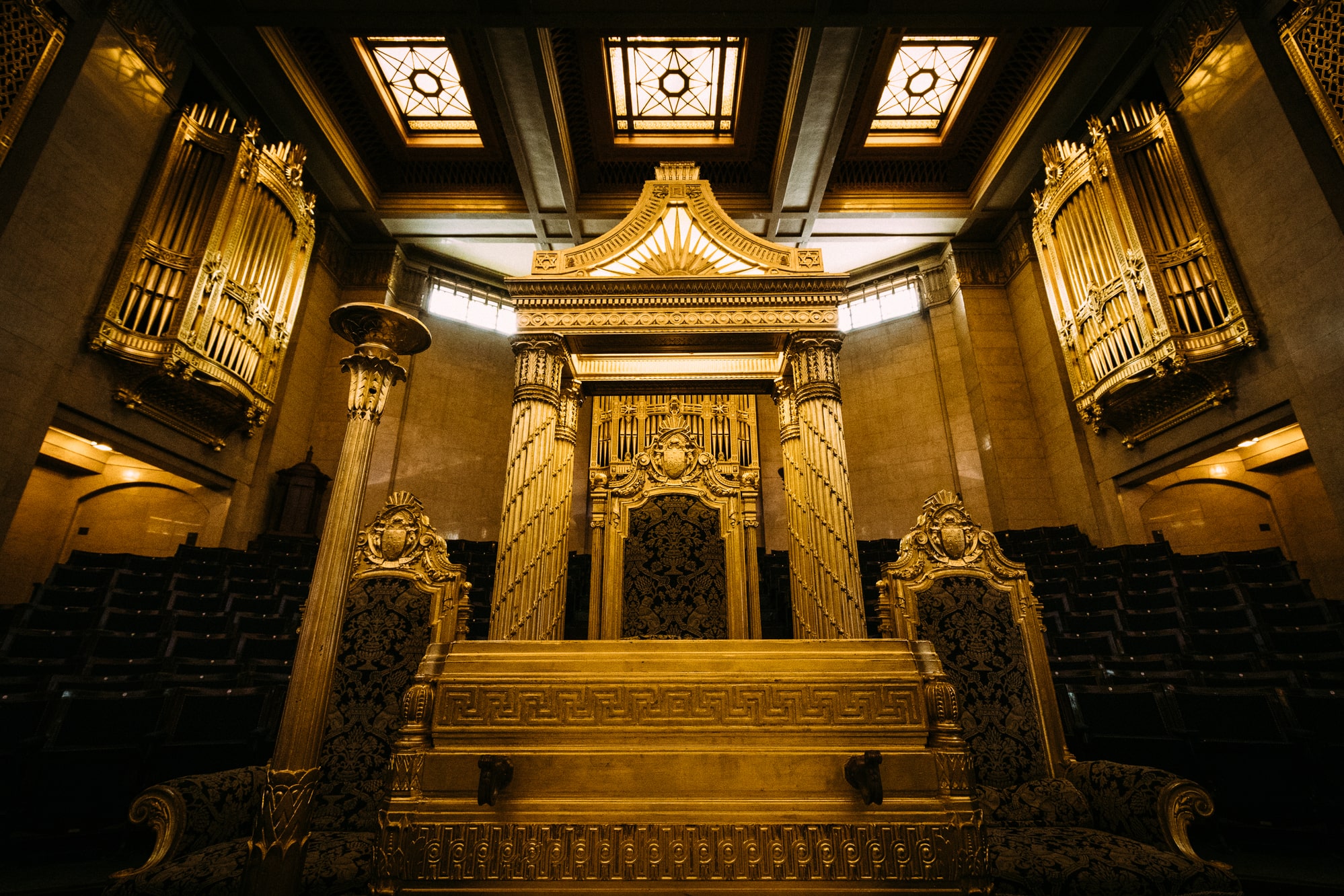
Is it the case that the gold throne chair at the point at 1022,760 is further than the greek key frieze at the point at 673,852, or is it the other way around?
the gold throne chair at the point at 1022,760

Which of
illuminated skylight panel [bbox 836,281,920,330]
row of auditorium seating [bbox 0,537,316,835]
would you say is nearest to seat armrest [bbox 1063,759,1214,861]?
row of auditorium seating [bbox 0,537,316,835]

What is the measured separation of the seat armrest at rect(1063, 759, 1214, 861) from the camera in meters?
1.71

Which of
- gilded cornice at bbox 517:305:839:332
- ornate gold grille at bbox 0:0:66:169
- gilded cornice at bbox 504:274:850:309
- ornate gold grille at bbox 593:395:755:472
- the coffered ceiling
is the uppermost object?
the coffered ceiling

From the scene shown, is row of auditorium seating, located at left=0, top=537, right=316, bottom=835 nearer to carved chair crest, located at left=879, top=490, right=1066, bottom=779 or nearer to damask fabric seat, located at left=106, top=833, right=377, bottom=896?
damask fabric seat, located at left=106, top=833, right=377, bottom=896

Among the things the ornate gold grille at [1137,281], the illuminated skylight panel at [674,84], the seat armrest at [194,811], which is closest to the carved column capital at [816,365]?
the seat armrest at [194,811]

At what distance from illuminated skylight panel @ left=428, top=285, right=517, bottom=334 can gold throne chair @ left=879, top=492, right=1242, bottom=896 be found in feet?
26.4

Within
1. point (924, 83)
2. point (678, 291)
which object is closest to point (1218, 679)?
point (678, 291)

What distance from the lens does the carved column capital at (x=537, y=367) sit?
135 inches

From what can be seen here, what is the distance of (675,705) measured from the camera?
1642 mm

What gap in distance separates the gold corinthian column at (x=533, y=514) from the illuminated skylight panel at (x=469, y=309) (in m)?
6.26

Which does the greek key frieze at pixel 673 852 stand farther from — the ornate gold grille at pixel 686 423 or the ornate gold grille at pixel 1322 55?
the ornate gold grille at pixel 686 423

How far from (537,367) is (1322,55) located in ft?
20.3

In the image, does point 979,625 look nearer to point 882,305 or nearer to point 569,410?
point 569,410

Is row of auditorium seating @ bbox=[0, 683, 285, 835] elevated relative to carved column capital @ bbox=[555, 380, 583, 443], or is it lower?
lower
